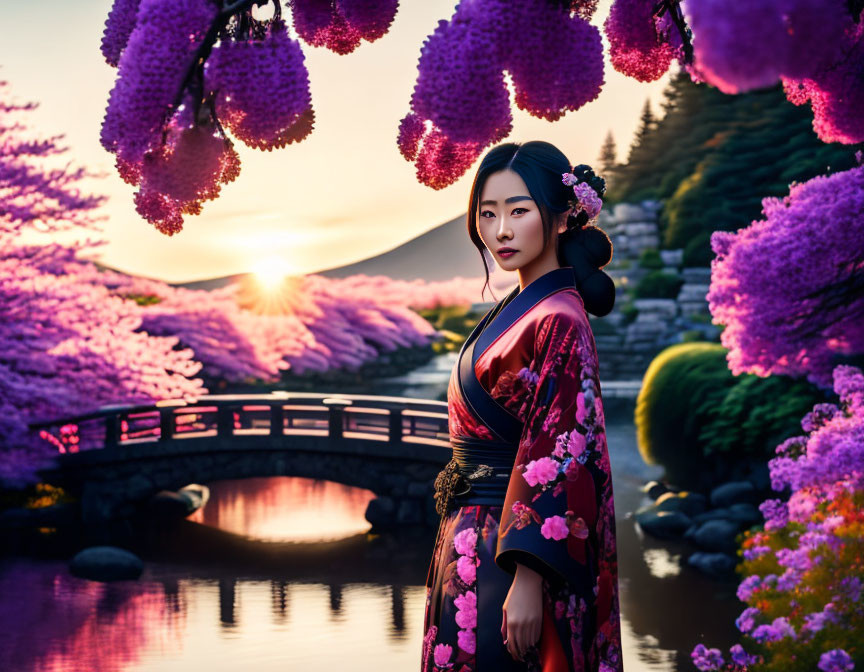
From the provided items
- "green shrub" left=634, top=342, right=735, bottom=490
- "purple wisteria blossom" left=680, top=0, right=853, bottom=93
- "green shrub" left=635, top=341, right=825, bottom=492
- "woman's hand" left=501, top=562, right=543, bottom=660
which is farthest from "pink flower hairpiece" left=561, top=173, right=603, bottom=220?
"green shrub" left=634, top=342, right=735, bottom=490

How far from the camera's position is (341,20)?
272cm

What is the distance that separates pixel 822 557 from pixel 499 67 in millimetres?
4285

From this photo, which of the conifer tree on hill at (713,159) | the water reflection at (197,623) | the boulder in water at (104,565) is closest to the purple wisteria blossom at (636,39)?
the water reflection at (197,623)

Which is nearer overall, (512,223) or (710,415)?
(512,223)

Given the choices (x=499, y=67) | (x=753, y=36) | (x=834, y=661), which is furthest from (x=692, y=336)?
(x=753, y=36)

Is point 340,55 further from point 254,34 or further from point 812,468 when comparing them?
point 812,468

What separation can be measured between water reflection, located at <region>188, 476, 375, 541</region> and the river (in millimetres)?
55

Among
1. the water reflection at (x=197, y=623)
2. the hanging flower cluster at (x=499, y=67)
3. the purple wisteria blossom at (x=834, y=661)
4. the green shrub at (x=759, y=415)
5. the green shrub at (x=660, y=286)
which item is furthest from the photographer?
the green shrub at (x=660, y=286)

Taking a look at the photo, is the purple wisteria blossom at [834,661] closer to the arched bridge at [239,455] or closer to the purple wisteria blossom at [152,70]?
the purple wisteria blossom at [152,70]

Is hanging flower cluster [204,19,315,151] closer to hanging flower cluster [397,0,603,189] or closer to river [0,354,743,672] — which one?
hanging flower cluster [397,0,603,189]

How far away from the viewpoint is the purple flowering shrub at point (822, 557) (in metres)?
4.70

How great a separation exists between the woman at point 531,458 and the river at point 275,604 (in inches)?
196

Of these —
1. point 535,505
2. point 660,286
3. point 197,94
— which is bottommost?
point 535,505

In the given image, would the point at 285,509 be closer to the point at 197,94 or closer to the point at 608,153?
the point at 197,94
